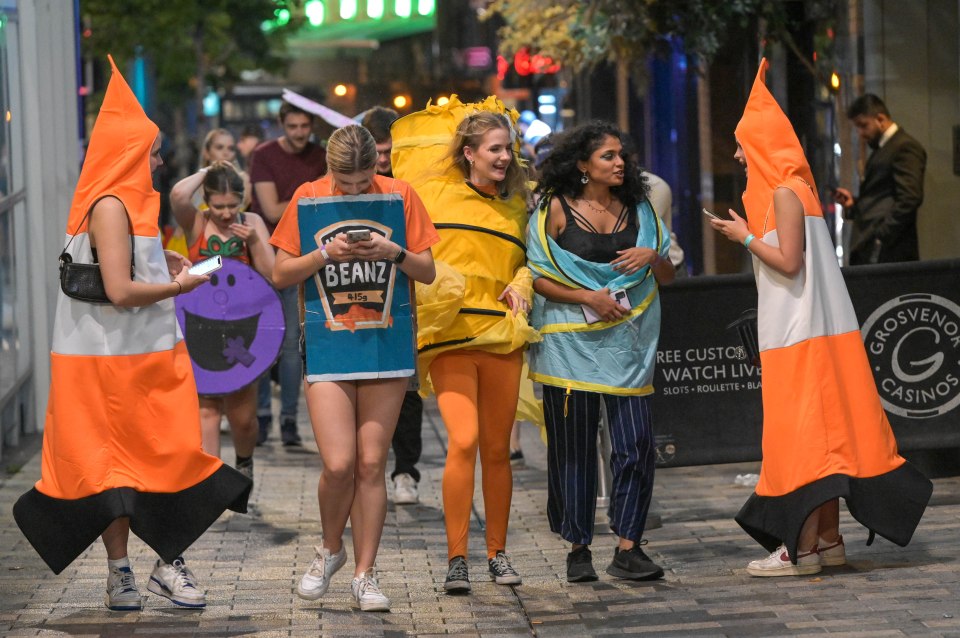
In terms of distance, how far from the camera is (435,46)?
92.3 feet

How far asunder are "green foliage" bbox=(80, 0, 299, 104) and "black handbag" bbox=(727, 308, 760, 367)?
53.2 feet

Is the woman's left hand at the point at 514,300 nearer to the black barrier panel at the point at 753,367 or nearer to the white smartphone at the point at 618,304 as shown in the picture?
the white smartphone at the point at 618,304

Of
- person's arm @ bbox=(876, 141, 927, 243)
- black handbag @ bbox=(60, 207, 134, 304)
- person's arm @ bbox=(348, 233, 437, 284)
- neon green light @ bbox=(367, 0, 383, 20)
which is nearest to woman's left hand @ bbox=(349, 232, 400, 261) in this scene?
person's arm @ bbox=(348, 233, 437, 284)

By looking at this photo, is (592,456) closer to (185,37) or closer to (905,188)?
(905,188)

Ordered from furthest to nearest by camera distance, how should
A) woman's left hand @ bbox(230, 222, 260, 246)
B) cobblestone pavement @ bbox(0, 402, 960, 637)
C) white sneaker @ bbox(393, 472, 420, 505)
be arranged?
1. white sneaker @ bbox(393, 472, 420, 505)
2. woman's left hand @ bbox(230, 222, 260, 246)
3. cobblestone pavement @ bbox(0, 402, 960, 637)

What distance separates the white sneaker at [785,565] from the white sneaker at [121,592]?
2.47m

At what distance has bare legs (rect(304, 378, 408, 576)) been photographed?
6.26 m

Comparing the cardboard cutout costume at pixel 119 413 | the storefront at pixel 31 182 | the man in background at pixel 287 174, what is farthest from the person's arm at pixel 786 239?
the storefront at pixel 31 182

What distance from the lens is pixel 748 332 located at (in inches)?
319

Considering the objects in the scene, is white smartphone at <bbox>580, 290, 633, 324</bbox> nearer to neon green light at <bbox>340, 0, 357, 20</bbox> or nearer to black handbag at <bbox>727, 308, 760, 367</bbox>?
black handbag at <bbox>727, 308, 760, 367</bbox>

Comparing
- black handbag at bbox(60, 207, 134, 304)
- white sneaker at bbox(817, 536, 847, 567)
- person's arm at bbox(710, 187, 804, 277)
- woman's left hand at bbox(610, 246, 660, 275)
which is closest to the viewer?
black handbag at bbox(60, 207, 134, 304)

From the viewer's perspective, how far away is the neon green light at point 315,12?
35.5 metres

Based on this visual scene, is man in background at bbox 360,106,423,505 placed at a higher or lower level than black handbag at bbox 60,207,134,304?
lower

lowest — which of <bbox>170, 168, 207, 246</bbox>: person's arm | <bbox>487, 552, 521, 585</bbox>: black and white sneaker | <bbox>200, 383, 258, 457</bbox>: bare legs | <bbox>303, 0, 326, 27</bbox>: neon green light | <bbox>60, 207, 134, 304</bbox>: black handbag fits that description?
<bbox>487, 552, 521, 585</bbox>: black and white sneaker
